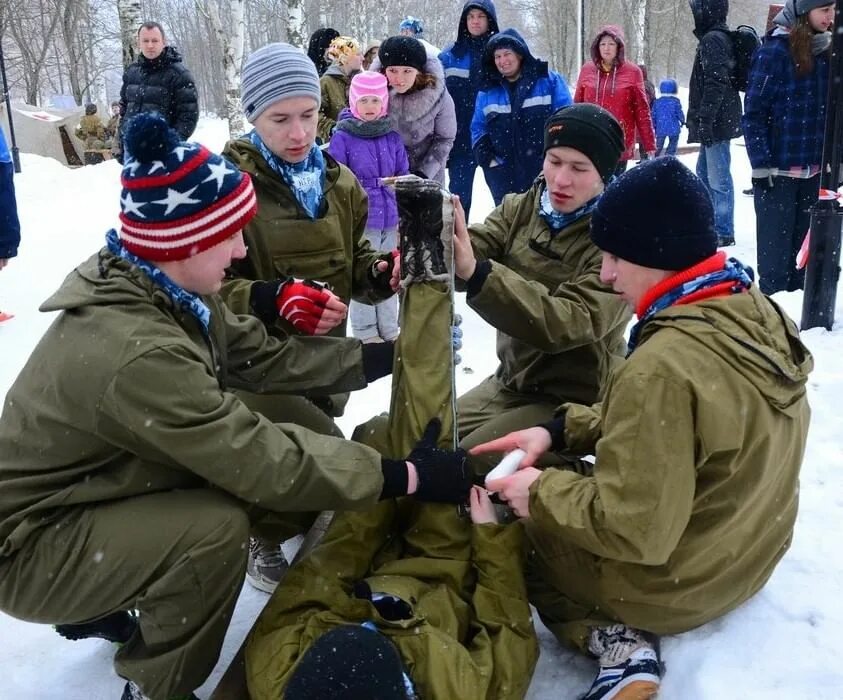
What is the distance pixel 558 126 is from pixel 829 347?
7.99 feet

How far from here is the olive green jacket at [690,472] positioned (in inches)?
70.6

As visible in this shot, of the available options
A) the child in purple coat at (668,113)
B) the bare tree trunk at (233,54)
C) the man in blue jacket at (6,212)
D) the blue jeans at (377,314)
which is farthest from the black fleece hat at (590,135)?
the bare tree trunk at (233,54)

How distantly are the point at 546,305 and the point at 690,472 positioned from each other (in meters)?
0.91

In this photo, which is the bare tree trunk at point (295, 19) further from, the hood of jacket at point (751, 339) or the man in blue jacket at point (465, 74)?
the hood of jacket at point (751, 339)

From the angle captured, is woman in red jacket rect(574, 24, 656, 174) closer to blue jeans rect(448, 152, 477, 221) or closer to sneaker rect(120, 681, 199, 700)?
blue jeans rect(448, 152, 477, 221)

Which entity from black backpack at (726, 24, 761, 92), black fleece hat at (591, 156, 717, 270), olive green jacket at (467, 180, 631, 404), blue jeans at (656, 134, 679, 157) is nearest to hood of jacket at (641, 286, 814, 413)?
black fleece hat at (591, 156, 717, 270)

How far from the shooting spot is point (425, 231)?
2.42m

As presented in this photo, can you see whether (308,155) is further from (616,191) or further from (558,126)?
(616,191)

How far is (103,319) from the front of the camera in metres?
1.94

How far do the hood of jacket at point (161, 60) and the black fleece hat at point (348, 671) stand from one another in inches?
309

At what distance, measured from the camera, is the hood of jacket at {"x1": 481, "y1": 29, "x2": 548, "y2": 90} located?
612 centimetres

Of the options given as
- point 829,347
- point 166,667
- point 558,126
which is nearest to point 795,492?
point 558,126

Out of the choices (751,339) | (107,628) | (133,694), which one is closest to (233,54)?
(107,628)

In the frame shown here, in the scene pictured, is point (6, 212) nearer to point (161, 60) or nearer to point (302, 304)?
point (161, 60)
